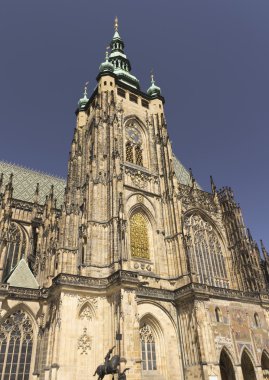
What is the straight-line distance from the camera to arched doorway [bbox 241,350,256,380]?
2421 centimetres

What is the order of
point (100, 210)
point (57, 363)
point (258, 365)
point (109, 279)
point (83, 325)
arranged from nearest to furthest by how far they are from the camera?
point (57, 363) → point (83, 325) → point (109, 279) → point (258, 365) → point (100, 210)

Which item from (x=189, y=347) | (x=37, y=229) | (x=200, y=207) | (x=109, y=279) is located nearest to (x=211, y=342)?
(x=189, y=347)

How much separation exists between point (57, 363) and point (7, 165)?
97.3 feet

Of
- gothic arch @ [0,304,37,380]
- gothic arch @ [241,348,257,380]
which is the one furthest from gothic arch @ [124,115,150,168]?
gothic arch @ [241,348,257,380]

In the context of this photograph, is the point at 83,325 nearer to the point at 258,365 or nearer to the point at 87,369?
the point at 87,369

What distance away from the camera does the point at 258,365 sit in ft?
78.8

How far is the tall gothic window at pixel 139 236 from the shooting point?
2675cm

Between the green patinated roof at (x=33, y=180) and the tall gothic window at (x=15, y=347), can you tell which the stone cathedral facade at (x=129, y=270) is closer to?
the tall gothic window at (x=15, y=347)

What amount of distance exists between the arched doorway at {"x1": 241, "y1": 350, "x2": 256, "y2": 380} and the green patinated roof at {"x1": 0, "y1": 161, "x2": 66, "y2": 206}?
979 inches

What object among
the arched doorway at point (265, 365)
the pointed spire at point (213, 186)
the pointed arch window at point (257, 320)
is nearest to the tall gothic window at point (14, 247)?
the pointed spire at point (213, 186)

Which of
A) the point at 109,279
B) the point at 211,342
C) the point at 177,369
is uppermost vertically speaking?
the point at 109,279

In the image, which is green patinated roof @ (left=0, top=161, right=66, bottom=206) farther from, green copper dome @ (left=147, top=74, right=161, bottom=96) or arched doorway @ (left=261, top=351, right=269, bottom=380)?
arched doorway @ (left=261, top=351, right=269, bottom=380)

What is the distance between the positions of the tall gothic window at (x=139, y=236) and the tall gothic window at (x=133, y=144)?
6101 millimetres

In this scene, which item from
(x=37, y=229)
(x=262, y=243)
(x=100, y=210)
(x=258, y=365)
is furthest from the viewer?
(x=262, y=243)
